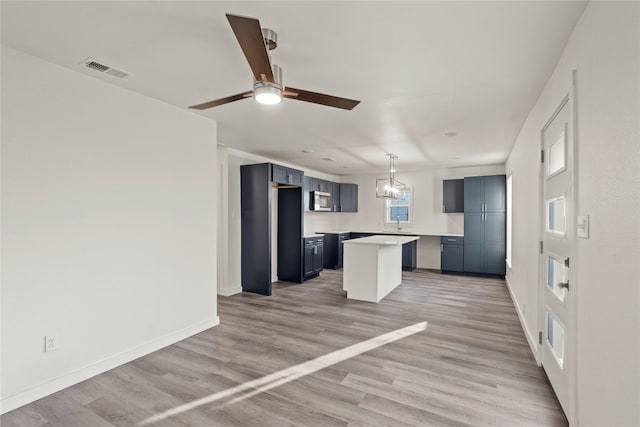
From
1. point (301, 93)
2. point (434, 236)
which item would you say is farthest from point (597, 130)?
point (434, 236)

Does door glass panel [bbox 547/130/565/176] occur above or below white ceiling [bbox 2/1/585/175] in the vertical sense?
below

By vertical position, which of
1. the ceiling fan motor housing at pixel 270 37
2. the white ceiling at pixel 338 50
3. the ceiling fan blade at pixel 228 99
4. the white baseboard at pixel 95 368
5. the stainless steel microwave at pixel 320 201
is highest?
the white ceiling at pixel 338 50

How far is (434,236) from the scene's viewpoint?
7.84 m

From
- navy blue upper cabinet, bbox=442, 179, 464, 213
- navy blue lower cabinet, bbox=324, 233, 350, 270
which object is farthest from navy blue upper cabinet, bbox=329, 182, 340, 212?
navy blue upper cabinet, bbox=442, 179, 464, 213

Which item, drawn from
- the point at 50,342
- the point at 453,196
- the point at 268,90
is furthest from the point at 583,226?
the point at 453,196

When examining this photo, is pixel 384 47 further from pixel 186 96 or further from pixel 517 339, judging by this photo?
pixel 517 339

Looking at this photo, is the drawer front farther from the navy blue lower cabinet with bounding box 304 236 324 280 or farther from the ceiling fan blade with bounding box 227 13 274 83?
the ceiling fan blade with bounding box 227 13 274 83

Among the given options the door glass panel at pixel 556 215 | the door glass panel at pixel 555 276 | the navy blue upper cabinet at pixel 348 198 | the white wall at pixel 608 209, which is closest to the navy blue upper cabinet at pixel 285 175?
the navy blue upper cabinet at pixel 348 198

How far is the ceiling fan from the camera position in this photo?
1.50 meters

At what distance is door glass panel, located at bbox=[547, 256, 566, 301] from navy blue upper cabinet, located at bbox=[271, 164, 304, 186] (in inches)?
162

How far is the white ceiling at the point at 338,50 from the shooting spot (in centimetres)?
183

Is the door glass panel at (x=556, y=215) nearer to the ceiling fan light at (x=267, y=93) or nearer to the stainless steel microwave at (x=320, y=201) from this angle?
the ceiling fan light at (x=267, y=93)

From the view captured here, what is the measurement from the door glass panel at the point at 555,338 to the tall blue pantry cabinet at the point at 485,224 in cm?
442

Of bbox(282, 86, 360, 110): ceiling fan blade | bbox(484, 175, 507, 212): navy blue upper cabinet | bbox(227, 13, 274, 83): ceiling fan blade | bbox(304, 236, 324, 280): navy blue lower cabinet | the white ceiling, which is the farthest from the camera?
bbox(484, 175, 507, 212): navy blue upper cabinet
